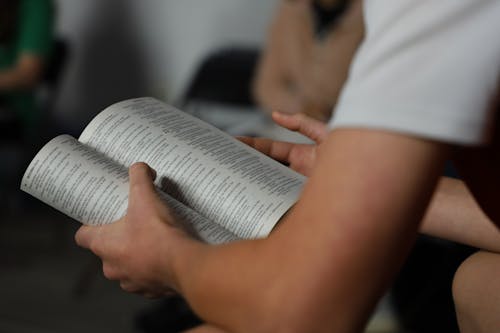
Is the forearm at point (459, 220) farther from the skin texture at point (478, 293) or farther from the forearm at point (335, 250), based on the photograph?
the forearm at point (335, 250)

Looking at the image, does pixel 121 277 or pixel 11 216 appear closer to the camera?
pixel 121 277

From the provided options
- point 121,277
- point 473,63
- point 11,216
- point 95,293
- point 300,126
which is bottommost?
point 11,216

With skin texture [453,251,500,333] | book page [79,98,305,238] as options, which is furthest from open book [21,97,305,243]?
skin texture [453,251,500,333]

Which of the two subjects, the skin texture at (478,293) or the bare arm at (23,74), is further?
the bare arm at (23,74)

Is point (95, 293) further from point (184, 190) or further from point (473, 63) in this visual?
point (473, 63)

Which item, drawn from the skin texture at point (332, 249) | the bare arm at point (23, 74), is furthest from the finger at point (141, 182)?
the bare arm at point (23, 74)

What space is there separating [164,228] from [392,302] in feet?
5.72

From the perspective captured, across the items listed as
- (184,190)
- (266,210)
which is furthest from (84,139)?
(266,210)

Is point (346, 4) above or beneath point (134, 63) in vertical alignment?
above

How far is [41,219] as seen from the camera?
11.0 ft

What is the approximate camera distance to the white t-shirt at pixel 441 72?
1.89 feet

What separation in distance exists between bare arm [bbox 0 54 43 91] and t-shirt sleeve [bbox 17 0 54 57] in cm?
3

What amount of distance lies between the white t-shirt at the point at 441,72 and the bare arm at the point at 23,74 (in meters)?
2.53

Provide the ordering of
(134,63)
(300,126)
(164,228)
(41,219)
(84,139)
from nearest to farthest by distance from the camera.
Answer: (164,228), (84,139), (300,126), (41,219), (134,63)
